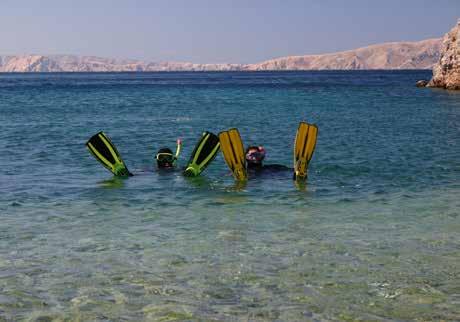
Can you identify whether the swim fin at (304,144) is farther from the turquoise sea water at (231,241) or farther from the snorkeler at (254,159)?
the snorkeler at (254,159)

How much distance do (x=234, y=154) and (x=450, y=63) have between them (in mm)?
67787

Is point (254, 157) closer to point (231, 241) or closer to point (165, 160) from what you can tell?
point (165, 160)

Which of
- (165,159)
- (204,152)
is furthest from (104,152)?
(204,152)

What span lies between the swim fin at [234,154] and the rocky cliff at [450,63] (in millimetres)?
64870

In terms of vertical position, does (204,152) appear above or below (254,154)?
above

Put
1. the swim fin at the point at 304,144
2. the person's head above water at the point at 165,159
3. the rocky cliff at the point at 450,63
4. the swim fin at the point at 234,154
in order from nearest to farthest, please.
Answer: the swim fin at the point at 234,154
the swim fin at the point at 304,144
the person's head above water at the point at 165,159
the rocky cliff at the point at 450,63

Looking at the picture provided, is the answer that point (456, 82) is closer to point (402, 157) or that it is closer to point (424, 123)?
point (424, 123)

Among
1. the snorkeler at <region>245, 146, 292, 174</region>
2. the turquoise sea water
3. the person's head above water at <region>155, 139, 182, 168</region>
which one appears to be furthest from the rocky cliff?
the person's head above water at <region>155, 139, 182, 168</region>

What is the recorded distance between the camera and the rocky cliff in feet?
253

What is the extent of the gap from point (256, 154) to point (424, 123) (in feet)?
74.9

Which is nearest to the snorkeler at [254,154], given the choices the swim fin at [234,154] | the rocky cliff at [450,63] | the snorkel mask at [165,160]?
the swim fin at [234,154]

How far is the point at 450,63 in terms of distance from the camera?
7900 centimetres

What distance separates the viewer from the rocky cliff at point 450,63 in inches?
3036

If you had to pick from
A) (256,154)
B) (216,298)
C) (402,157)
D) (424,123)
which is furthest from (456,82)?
(216,298)
